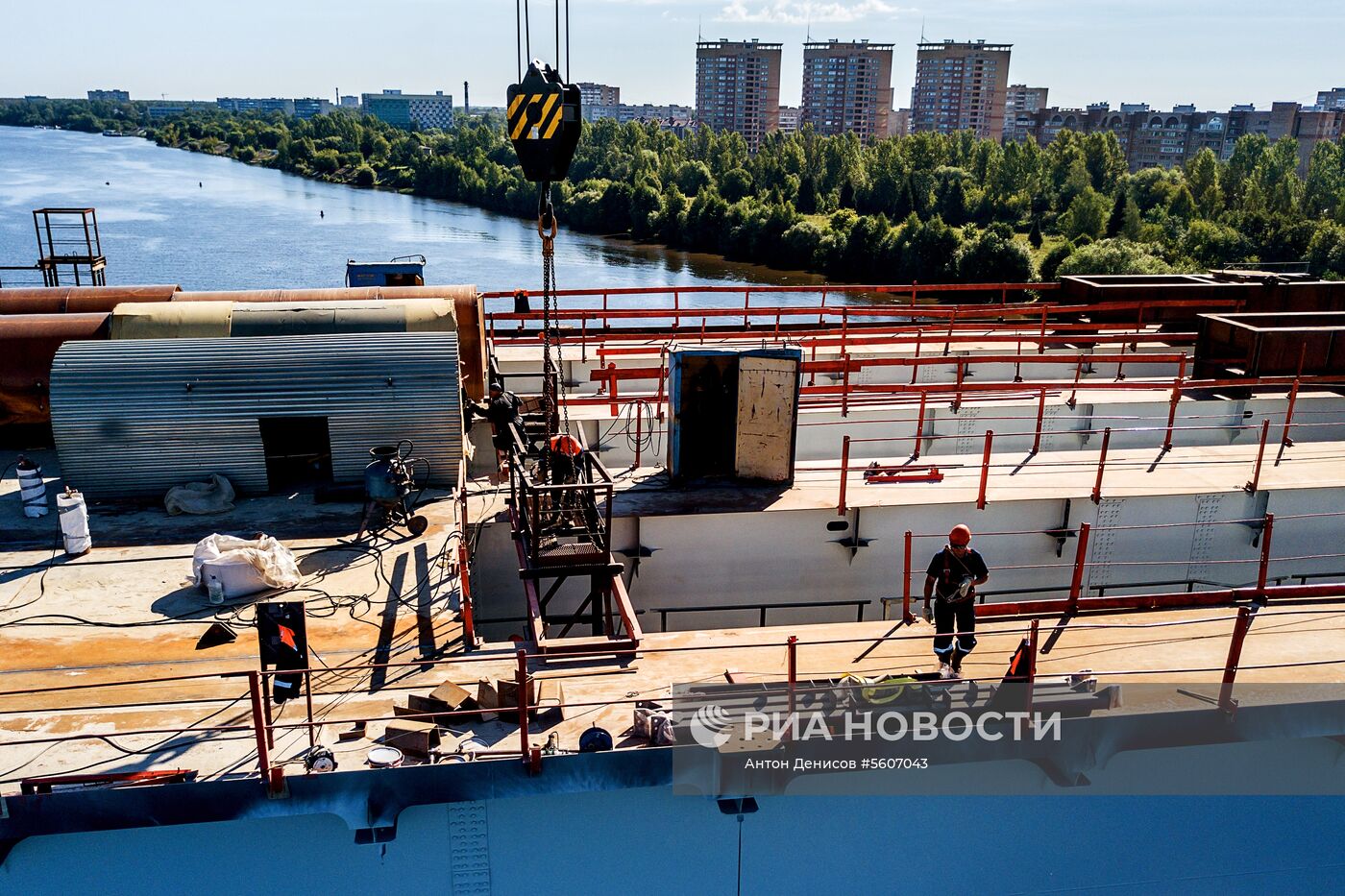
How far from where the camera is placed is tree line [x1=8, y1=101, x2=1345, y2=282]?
66.7 meters

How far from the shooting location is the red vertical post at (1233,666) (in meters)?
8.20

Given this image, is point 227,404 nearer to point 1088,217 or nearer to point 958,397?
point 958,397

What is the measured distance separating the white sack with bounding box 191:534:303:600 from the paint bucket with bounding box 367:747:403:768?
11.8 feet

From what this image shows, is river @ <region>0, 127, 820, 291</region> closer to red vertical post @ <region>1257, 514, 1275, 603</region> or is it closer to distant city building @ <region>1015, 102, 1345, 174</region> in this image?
red vertical post @ <region>1257, 514, 1275, 603</region>

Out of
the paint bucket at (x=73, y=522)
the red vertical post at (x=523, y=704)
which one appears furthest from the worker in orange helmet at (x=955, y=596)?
the paint bucket at (x=73, y=522)

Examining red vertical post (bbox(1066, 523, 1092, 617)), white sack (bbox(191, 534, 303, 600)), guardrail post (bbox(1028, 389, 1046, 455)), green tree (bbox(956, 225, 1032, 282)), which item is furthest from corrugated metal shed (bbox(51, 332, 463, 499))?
green tree (bbox(956, 225, 1032, 282))

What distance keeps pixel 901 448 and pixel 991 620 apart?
553 cm

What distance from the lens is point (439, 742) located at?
791 centimetres

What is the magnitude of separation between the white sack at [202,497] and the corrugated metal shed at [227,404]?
0.17 metres

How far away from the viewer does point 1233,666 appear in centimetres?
846

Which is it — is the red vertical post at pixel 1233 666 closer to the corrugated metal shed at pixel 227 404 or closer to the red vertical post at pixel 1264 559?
the red vertical post at pixel 1264 559

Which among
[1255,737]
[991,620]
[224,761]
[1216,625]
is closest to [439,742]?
[224,761]

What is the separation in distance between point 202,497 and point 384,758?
6274mm

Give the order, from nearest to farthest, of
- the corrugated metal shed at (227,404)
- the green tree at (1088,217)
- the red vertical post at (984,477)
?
the corrugated metal shed at (227,404)
the red vertical post at (984,477)
the green tree at (1088,217)
